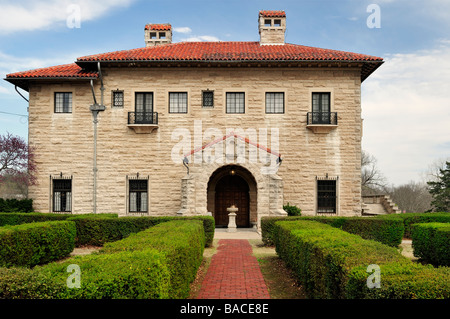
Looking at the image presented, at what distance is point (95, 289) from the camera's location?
4.13m

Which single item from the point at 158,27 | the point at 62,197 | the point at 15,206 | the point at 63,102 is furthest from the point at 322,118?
the point at 15,206

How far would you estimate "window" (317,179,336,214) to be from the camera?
2094cm

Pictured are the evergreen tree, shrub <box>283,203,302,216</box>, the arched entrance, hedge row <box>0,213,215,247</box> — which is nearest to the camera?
hedge row <box>0,213,215,247</box>

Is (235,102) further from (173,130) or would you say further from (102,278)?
(102,278)

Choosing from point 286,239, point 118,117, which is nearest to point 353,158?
point 286,239

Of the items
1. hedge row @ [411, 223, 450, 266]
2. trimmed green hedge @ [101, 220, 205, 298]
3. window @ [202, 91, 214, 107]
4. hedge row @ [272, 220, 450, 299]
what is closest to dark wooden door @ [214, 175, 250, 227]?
window @ [202, 91, 214, 107]

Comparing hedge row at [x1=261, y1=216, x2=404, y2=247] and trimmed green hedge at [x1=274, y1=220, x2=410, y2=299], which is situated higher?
trimmed green hedge at [x1=274, y1=220, x2=410, y2=299]

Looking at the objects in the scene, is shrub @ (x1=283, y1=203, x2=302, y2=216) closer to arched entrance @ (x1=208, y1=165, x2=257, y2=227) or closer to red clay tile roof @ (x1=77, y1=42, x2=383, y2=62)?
arched entrance @ (x1=208, y1=165, x2=257, y2=227)

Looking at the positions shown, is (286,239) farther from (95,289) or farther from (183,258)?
(95,289)

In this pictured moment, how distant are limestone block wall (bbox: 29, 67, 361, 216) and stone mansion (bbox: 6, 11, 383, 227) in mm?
56

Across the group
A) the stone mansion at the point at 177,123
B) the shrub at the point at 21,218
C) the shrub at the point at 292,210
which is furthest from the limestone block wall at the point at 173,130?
the shrub at the point at 21,218

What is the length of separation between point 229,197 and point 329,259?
53.9ft

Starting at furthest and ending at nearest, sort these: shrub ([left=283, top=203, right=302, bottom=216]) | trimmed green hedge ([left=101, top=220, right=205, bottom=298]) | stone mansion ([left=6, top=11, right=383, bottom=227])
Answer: stone mansion ([left=6, top=11, right=383, bottom=227]) → shrub ([left=283, top=203, right=302, bottom=216]) → trimmed green hedge ([left=101, top=220, right=205, bottom=298])

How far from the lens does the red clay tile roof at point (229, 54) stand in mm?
20594
